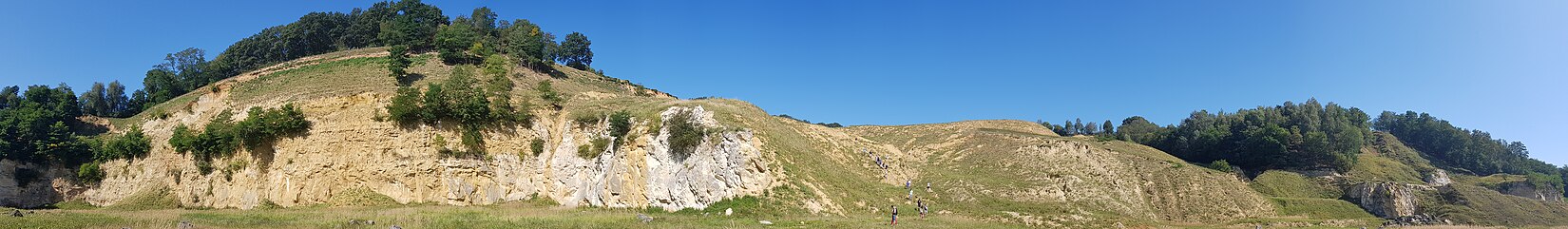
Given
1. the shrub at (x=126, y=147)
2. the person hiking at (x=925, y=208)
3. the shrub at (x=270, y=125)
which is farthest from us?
the shrub at (x=126, y=147)

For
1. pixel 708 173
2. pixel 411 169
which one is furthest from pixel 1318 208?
pixel 411 169

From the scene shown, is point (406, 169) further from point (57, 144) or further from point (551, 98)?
point (57, 144)

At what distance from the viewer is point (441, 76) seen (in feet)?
172

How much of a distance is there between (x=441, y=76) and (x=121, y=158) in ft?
57.0

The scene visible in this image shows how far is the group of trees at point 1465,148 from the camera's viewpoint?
3159 inches

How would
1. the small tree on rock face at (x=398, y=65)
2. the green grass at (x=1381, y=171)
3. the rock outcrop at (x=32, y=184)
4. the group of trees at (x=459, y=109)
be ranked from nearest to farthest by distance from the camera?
the group of trees at (x=459, y=109) → the rock outcrop at (x=32, y=184) → the small tree on rock face at (x=398, y=65) → the green grass at (x=1381, y=171)

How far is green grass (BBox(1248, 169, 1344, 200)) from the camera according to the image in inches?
2021

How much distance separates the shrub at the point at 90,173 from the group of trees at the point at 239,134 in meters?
5.26

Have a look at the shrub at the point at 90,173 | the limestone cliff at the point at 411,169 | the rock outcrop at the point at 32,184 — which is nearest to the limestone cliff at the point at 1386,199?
the limestone cliff at the point at 411,169

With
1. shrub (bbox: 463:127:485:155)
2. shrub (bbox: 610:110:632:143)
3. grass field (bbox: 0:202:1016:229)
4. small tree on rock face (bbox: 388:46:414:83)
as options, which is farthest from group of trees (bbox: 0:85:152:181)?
shrub (bbox: 610:110:632:143)

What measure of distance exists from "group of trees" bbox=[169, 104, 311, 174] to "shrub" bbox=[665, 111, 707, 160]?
19.5m

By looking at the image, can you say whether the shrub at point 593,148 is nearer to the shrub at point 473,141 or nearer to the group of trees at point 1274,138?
the shrub at point 473,141

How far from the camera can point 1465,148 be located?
3287 inches

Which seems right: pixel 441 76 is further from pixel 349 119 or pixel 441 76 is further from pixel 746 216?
pixel 746 216
